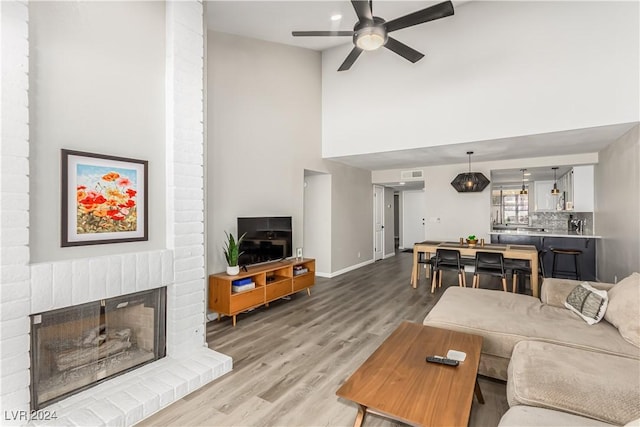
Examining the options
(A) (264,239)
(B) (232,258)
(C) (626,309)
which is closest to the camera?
(C) (626,309)

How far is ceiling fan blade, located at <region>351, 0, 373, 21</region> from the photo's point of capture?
8.61ft

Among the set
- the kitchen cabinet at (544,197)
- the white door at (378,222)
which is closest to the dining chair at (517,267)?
the white door at (378,222)

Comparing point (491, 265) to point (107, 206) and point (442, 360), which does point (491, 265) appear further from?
point (107, 206)

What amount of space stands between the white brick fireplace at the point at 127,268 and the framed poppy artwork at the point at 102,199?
18cm

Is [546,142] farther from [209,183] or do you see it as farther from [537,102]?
[209,183]

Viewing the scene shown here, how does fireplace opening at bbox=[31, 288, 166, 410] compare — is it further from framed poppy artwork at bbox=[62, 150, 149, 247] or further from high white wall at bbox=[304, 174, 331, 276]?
high white wall at bbox=[304, 174, 331, 276]

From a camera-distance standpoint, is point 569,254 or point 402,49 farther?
point 569,254

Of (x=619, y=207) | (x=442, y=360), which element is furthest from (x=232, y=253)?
(x=619, y=207)

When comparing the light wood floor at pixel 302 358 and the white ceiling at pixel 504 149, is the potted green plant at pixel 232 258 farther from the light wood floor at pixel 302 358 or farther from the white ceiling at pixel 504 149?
the white ceiling at pixel 504 149

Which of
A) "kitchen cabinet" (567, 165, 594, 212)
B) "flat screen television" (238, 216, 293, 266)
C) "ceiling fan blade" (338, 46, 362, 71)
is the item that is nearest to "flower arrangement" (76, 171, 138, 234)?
"flat screen television" (238, 216, 293, 266)

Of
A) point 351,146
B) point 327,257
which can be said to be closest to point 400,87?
point 351,146

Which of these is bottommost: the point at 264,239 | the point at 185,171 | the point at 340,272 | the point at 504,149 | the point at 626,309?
the point at 340,272

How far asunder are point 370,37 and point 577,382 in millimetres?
3005

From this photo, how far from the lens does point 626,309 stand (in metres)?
2.27
